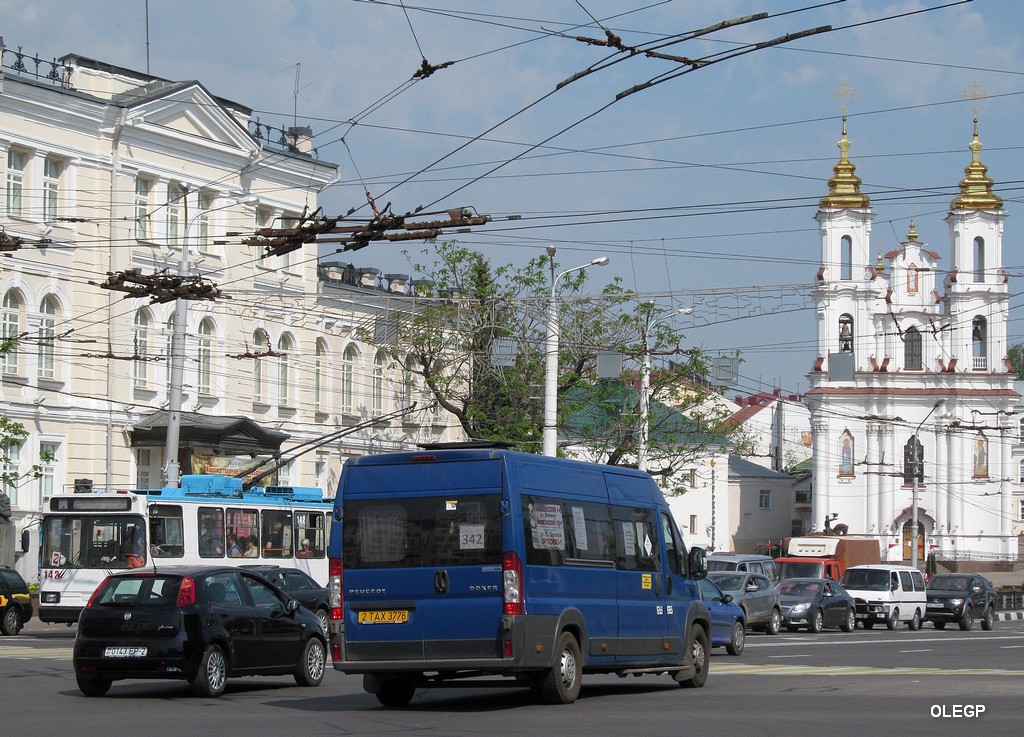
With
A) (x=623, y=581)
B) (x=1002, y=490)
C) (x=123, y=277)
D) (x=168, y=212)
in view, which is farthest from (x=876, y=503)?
(x=623, y=581)

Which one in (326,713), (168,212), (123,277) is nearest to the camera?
(326,713)

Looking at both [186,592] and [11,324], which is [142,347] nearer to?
[11,324]

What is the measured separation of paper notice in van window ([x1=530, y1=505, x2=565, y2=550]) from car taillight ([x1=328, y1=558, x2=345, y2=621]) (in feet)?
6.78

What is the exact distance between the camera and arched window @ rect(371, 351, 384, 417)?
58.4 metres

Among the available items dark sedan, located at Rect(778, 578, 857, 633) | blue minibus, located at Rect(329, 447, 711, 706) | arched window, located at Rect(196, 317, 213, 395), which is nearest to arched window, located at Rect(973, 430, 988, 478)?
dark sedan, located at Rect(778, 578, 857, 633)

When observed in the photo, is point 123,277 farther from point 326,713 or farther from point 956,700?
point 956,700

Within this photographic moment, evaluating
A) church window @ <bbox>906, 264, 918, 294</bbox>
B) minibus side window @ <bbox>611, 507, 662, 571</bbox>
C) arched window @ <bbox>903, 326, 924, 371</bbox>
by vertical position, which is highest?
church window @ <bbox>906, 264, 918, 294</bbox>

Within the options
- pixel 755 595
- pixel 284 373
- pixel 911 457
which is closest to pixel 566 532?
pixel 755 595

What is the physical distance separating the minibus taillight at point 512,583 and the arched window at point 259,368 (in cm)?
3653

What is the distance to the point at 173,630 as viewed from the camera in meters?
17.3

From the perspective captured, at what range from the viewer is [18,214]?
4225 cm

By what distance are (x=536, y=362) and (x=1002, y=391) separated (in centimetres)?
5112

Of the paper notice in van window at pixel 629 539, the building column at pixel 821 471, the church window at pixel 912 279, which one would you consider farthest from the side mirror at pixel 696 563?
the church window at pixel 912 279

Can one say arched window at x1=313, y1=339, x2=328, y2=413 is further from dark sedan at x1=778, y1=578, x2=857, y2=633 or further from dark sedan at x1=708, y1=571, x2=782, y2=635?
dark sedan at x1=708, y1=571, x2=782, y2=635
